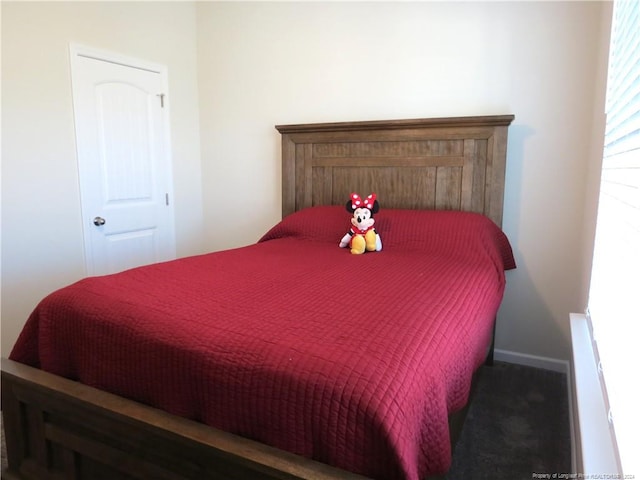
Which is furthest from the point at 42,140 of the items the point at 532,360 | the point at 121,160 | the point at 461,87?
the point at 532,360

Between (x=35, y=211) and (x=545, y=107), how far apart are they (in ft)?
9.37

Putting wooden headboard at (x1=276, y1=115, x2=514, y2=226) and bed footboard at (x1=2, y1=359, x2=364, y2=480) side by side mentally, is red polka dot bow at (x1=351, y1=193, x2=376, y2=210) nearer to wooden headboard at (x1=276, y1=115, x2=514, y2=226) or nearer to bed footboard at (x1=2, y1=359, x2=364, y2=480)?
wooden headboard at (x1=276, y1=115, x2=514, y2=226)

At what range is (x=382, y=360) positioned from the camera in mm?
1034

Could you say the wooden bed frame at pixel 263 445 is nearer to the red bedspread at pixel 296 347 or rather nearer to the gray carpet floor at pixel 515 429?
the red bedspread at pixel 296 347

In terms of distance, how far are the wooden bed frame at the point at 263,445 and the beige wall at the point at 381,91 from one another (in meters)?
0.15

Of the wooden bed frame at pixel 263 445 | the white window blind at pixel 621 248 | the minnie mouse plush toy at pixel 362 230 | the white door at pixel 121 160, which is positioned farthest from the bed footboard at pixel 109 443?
the white door at pixel 121 160

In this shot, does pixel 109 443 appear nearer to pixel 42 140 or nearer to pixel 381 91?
pixel 42 140

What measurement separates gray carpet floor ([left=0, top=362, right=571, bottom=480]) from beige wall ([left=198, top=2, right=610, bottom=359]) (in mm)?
322

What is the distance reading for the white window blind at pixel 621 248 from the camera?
0.93 metres

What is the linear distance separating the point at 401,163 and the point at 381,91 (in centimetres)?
50

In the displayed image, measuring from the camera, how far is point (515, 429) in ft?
6.38

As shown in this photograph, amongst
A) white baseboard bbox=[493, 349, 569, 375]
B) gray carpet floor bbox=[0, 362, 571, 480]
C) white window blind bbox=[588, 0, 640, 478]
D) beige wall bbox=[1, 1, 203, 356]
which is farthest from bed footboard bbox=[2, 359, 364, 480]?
white baseboard bbox=[493, 349, 569, 375]

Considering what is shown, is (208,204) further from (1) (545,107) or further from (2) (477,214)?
(1) (545,107)

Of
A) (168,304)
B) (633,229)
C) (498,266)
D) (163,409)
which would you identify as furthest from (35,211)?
(633,229)
